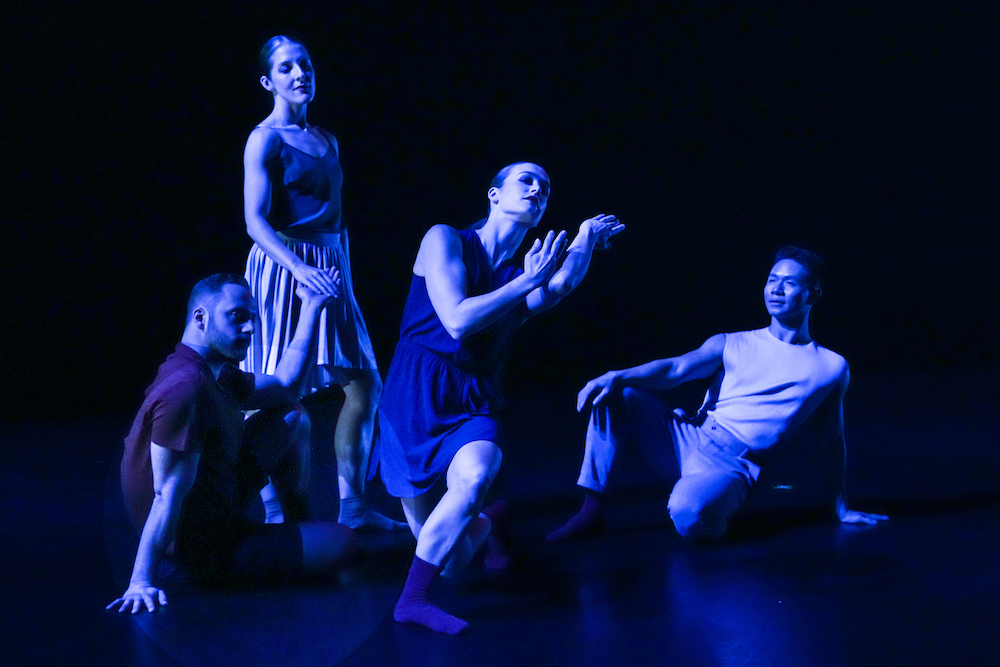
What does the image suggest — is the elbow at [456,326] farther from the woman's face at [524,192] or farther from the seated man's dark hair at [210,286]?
the seated man's dark hair at [210,286]

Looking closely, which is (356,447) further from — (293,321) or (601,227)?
(601,227)

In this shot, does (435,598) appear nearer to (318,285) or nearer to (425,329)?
(425,329)

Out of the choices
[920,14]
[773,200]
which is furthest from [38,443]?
[920,14]

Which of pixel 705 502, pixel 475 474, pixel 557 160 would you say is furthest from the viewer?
pixel 557 160

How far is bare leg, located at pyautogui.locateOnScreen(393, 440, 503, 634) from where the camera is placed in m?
2.08

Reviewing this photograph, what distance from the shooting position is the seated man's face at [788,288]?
281 centimetres

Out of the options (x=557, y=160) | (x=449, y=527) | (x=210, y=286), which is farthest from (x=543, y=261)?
(x=557, y=160)

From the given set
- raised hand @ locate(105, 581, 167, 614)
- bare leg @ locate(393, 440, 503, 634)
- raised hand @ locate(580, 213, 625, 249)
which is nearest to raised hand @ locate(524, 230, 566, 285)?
raised hand @ locate(580, 213, 625, 249)

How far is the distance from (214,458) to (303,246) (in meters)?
0.82

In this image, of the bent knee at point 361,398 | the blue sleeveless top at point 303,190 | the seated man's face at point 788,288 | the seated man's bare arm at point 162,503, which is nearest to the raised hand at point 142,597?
the seated man's bare arm at point 162,503

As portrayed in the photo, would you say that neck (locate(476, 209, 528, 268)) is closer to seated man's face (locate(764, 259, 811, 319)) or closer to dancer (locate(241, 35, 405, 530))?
dancer (locate(241, 35, 405, 530))

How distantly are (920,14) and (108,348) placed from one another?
199 inches

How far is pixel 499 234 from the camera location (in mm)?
2365

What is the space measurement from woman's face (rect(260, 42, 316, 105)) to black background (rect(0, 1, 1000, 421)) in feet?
8.44
